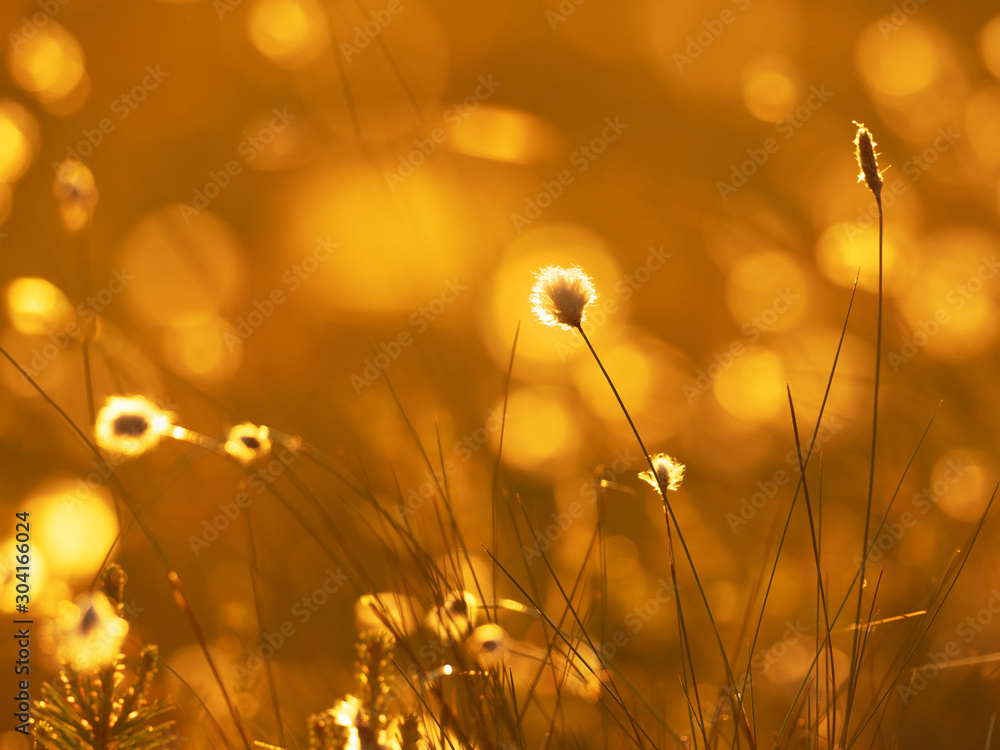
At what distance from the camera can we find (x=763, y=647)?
1764 mm

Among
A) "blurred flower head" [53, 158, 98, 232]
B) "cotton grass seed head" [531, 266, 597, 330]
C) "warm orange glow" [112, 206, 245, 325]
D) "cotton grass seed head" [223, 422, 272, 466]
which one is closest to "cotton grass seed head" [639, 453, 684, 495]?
"cotton grass seed head" [531, 266, 597, 330]

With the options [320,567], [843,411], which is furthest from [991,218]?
[320,567]

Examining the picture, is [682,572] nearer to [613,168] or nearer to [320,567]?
[320,567]

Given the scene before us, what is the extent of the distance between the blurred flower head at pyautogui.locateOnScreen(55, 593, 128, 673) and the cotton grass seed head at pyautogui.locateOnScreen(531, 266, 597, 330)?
575 millimetres

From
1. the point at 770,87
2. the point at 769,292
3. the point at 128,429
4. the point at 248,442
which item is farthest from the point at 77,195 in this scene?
the point at 770,87

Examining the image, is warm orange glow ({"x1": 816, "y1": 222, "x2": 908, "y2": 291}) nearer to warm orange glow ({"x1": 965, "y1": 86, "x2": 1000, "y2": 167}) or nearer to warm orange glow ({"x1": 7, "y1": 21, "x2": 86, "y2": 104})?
warm orange glow ({"x1": 965, "y1": 86, "x2": 1000, "y2": 167})

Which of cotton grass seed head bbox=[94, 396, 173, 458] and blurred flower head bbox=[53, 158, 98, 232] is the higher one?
blurred flower head bbox=[53, 158, 98, 232]

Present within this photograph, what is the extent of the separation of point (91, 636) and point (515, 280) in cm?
255

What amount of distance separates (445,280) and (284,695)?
1.74m

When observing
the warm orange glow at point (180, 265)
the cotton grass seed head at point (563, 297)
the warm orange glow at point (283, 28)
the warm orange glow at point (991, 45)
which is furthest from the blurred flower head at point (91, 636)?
the warm orange glow at point (991, 45)

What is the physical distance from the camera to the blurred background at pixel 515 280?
197 cm

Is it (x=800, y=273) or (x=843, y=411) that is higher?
(x=800, y=273)

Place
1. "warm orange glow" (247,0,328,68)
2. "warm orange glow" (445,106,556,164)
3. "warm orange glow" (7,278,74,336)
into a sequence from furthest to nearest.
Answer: "warm orange glow" (247,0,328,68)
"warm orange glow" (445,106,556,164)
"warm orange glow" (7,278,74,336)

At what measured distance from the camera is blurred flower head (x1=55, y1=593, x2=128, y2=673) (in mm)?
746
